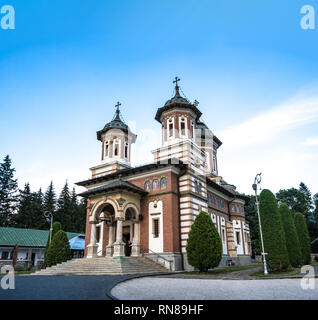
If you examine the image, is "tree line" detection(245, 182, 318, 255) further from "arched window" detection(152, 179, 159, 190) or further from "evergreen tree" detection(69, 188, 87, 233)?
"evergreen tree" detection(69, 188, 87, 233)

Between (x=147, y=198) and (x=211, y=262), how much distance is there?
768 centimetres

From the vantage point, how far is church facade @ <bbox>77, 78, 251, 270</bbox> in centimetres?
2064

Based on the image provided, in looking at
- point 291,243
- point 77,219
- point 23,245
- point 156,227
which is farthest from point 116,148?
point 77,219

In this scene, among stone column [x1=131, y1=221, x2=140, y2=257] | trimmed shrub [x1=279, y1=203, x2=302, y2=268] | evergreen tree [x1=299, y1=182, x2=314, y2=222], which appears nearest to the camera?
trimmed shrub [x1=279, y1=203, x2=302, y2=268]

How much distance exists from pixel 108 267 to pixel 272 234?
10.4 meters

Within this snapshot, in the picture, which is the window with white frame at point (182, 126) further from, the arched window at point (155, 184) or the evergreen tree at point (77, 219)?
the evergreen tree at point (77, 219)

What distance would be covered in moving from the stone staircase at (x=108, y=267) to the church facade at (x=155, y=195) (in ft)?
3.14

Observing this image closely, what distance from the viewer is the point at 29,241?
113 feet

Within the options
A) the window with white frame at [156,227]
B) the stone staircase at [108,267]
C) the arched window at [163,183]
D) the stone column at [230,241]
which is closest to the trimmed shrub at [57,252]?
the stone staircase at [108,267]

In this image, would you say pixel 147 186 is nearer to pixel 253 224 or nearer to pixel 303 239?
pixel 303 239

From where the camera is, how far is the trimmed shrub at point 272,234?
51.0 ft

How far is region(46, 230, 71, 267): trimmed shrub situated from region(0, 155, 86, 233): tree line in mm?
34099

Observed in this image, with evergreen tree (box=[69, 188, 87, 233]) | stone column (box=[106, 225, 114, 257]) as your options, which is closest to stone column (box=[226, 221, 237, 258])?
stone column (box=[106, 225, 114, 257])

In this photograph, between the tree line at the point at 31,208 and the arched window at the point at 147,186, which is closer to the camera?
the arched window at the point at 147,186
